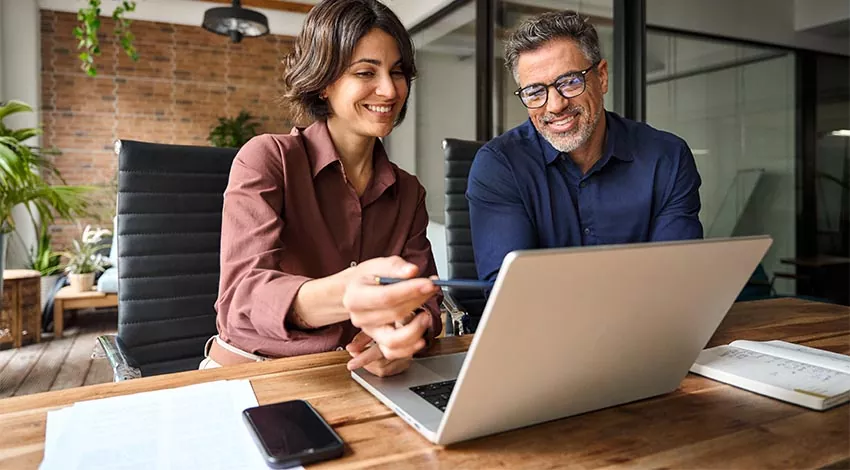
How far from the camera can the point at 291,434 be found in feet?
2.10

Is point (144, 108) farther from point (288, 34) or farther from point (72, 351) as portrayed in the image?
point (72, 351)

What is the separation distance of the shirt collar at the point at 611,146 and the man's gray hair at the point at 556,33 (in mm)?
190

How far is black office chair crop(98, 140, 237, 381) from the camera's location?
4.73ft

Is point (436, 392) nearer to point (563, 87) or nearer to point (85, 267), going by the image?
point (563, 87)

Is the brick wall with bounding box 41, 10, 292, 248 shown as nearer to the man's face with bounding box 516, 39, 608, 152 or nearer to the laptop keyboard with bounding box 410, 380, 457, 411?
the man's face with bounding box 516, 39, 608, 152

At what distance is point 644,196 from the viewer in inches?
60.1

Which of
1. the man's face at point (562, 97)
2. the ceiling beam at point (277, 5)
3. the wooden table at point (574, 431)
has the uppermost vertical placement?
the ceiling beam at point (277, 5)

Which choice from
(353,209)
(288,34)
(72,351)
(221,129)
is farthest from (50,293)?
(353,209)

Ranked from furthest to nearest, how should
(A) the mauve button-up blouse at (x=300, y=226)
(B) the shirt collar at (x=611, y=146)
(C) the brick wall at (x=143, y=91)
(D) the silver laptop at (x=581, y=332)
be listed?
(C) the brick wall at (x=143, y=91), (B) the shirt collar at (x=611, y=146), (A) the mauve button-up blouse at (x=300, y=226), (D) the silver laptop at (x=581, y=332)

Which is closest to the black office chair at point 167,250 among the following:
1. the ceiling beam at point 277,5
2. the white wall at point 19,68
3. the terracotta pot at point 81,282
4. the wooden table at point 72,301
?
the wooden table at point 72,301

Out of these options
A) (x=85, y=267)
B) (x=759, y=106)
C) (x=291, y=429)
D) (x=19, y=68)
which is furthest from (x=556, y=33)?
(x=19, y=68)

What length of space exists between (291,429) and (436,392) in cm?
21

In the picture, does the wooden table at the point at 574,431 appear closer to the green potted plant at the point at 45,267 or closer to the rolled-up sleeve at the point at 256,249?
the rolled-up sleeve at the point at 256,249

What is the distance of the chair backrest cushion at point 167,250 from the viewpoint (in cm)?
144
